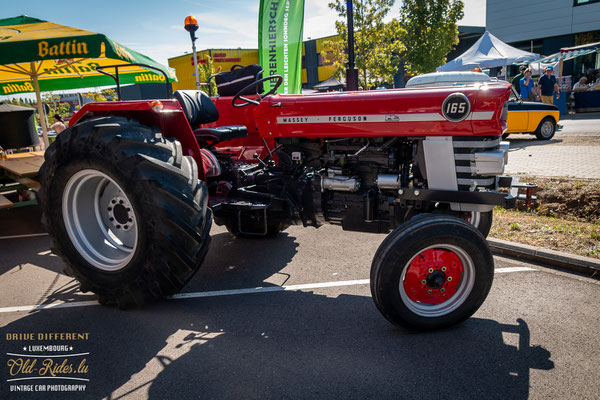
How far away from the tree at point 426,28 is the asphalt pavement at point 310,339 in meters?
14.4

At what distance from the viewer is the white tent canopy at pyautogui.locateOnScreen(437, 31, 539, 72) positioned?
14.7 meters

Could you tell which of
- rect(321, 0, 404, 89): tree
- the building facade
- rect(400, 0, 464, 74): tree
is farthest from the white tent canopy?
the building facade

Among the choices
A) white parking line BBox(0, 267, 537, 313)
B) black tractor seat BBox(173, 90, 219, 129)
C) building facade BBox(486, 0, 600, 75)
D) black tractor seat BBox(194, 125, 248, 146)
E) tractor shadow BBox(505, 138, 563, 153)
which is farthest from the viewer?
building facade BBox(486, 0, 600, 75)

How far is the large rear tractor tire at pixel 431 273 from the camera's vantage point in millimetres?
2443

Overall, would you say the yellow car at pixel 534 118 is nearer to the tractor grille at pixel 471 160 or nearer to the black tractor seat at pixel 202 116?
the black tractor seat at pixel 202 116

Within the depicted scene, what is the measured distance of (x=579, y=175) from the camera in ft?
18.9

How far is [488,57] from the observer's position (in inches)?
588

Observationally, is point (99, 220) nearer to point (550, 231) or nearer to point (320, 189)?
point (320, 189)

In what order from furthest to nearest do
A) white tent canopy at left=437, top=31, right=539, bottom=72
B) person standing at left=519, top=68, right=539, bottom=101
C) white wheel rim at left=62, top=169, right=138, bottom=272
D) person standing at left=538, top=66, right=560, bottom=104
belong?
1. white tent canopy at left=437, top=31, right=539, bottom=72
2. person standing at left=519, top=68, right=539, bottom=101
3. person standing at left=538, top=66, right=560, bottom=104
4. white wheel rim at left=62, top=169, right=138, bottom=272

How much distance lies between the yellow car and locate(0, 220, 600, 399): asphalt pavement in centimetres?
783

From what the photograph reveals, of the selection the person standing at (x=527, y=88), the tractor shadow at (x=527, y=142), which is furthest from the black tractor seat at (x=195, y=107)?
the person standing at (x=527, y=88)

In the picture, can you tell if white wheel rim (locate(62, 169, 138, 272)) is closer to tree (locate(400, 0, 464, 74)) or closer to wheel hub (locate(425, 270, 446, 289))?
wheel hub (locate(425, 270, 446, 289))

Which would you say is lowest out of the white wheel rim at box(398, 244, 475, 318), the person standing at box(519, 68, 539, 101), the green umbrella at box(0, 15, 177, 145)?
the white wheel rim at box(398, 244, 475, 318)

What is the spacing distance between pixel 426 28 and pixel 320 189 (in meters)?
15.2
